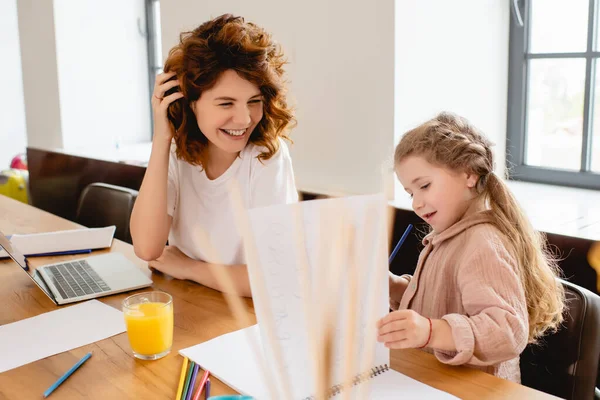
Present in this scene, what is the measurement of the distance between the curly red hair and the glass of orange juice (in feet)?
1.86

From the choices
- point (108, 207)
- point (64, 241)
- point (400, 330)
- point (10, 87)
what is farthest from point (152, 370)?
point (10, 87)

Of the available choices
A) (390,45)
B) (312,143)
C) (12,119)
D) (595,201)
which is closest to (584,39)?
(595,201)

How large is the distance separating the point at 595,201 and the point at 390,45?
0.78 m

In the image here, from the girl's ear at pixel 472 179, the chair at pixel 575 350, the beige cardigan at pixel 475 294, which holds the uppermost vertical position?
the girl's ear at pixel 472 179

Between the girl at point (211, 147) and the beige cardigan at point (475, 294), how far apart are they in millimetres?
399

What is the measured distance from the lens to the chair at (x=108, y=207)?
7.19 ft

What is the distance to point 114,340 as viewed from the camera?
1091 mm

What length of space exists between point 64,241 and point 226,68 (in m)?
0.74

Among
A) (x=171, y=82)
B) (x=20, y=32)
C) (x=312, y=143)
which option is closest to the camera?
(x=171, y=82)

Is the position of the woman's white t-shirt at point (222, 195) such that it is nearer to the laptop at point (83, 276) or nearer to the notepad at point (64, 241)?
the laptop at point (83, 276)

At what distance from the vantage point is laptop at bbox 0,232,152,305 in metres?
1.32

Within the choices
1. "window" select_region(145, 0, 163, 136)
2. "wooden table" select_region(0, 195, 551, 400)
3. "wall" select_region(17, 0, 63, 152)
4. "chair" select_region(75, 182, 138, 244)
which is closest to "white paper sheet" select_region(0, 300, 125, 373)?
"wooden table" select_region(0, 195, 551, 400)

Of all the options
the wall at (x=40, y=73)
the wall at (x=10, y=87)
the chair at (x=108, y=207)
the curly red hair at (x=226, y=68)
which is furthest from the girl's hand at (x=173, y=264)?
the wall at (x=10, y=87)

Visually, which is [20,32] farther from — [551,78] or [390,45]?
[551,78]
